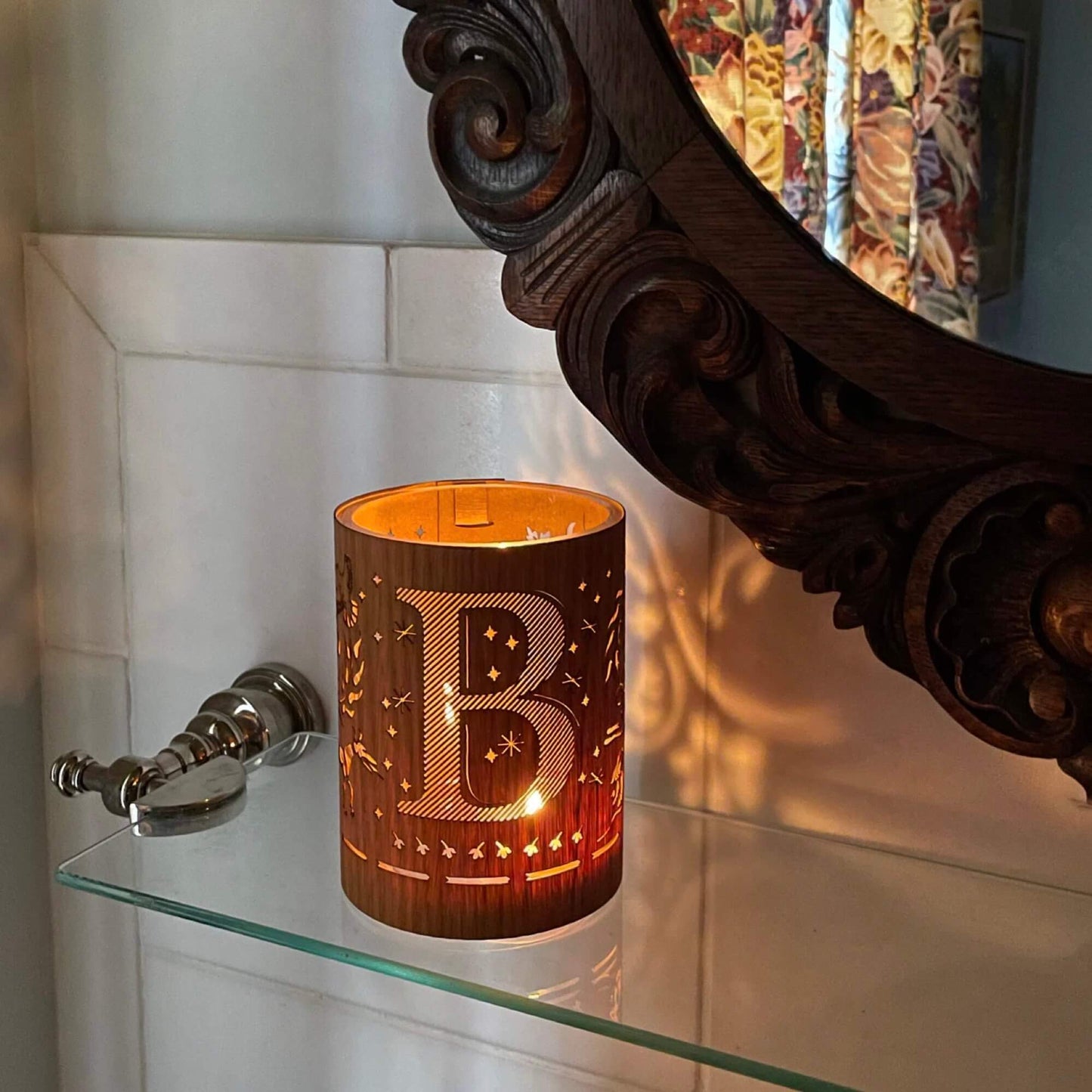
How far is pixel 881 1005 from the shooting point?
0.59 meters

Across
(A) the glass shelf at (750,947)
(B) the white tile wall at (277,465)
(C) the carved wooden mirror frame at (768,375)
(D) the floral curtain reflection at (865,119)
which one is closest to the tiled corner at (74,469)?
(B) the white tile wall at (277,465)

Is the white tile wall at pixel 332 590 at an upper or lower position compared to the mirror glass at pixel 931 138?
lower

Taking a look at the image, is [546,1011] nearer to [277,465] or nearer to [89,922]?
[277,465]

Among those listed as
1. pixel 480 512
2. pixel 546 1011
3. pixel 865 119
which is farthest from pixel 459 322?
pixel 546 1011

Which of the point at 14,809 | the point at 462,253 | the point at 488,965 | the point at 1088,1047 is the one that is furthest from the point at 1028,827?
the point at 14,809

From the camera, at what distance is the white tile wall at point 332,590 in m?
0.66

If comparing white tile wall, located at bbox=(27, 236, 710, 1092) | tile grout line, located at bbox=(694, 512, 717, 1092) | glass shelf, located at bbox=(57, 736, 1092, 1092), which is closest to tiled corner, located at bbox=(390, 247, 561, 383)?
white tile wall, located at bbox=(27, 236, 710, 1092)

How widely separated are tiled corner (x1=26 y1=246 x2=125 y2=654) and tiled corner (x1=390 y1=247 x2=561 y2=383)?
20cm

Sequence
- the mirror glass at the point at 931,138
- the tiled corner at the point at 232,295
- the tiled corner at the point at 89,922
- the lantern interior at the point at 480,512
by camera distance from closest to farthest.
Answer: the mirror glass at the point at 931,138 < the lantern interior at the point at 480,512 < the tiled corner at the point at 232,295 < the tiled corner at the point at 89,922

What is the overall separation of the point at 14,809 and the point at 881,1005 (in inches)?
22.4

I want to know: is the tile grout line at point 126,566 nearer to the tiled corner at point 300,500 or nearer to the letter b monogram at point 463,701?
the tiled corner at point 300,500

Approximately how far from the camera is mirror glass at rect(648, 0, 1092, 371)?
0.53 metres

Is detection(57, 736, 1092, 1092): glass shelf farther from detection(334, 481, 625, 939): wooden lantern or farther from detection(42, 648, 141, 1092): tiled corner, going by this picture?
detection(42, 648, 141, 1092): tiled corner

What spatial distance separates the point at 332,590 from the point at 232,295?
17 cm
